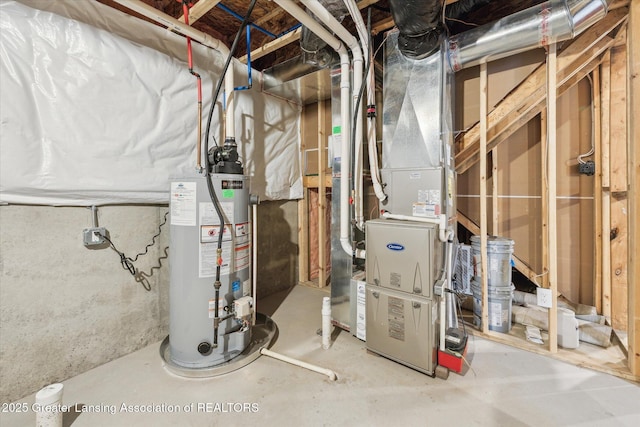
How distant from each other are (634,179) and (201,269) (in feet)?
8.71

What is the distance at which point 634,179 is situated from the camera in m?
1.58

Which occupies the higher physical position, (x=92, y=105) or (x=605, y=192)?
(x=92, y=105)

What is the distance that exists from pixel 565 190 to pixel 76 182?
3776 mm

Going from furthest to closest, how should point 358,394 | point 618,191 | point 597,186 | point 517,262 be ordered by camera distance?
Answer: 1. point 517,262
2. point 597,186
3. point 618,191
4. point 358,394

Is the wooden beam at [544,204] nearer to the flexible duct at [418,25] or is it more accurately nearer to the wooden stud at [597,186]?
the wooden stud at [597,186]

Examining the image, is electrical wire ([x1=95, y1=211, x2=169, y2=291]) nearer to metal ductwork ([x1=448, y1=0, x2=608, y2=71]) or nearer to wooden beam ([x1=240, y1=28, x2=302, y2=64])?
wooden beam ([x1=240, y1=28, x2=302, y2=64])

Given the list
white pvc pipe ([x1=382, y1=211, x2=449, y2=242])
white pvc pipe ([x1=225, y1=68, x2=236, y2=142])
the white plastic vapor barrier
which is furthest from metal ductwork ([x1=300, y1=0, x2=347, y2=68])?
white pvc pipe ([x1=382, y1=211, x2=449, y2=242])

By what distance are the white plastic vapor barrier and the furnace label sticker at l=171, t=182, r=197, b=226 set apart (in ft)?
1.21

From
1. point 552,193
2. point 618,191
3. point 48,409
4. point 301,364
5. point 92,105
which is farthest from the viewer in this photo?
point 618,191

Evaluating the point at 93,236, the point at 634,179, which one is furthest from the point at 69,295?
the point at 634,179

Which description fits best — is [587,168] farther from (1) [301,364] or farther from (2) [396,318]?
(1) [301,364]

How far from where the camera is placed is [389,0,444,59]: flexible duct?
4.96ft

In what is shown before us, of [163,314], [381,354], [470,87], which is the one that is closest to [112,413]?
[163,314]

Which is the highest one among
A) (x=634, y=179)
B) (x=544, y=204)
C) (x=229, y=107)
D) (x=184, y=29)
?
(x=184, y=29)
